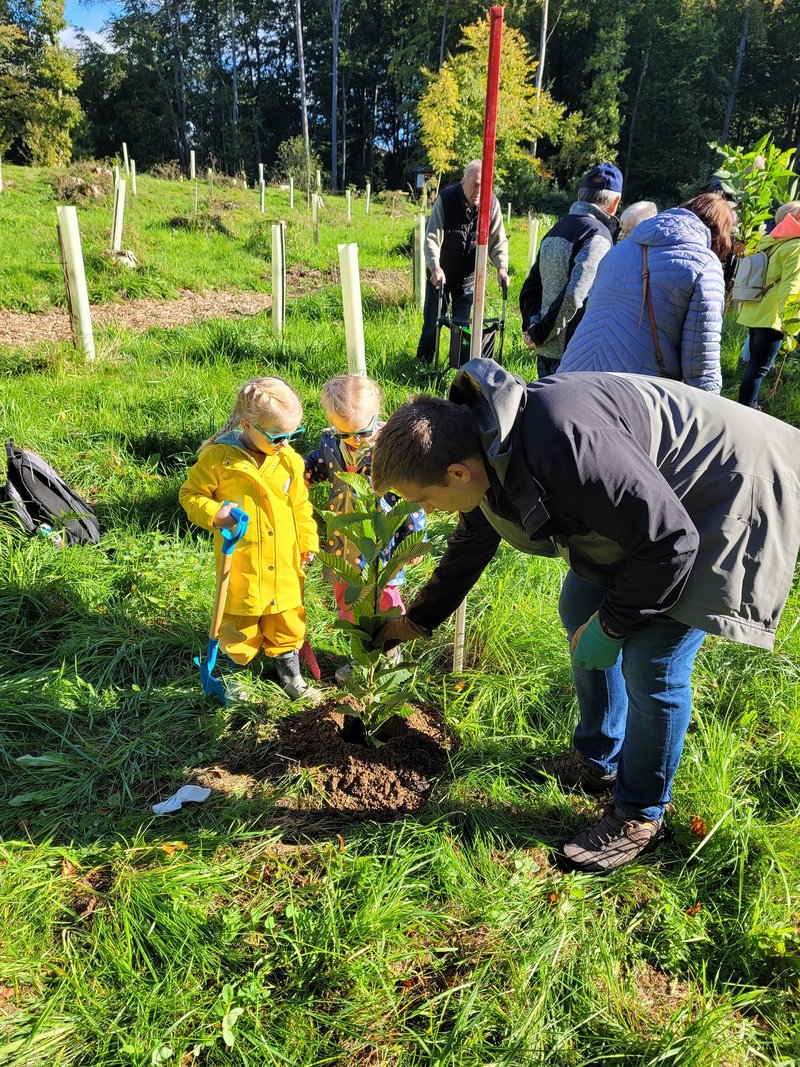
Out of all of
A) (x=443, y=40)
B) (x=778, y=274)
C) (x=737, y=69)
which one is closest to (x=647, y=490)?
(x=778, y=274)

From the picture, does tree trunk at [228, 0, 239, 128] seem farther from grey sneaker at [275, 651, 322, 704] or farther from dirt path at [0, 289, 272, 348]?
grey sneaker at [275, 651, 322, 704]

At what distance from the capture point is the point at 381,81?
46.5m

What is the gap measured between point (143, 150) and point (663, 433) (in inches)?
2013

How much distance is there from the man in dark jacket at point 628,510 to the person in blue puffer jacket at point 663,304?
0.95m

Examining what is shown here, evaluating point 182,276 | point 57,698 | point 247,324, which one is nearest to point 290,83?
point 182,276

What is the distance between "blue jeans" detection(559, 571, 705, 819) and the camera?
1814 mm

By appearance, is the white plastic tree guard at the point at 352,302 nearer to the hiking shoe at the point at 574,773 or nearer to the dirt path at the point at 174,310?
the hiking shoe at the point at 574,773

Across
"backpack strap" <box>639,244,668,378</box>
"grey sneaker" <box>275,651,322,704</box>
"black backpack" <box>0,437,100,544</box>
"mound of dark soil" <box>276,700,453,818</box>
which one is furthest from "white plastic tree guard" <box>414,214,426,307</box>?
"mound of dark soil" <box>276,700,453,818</box>

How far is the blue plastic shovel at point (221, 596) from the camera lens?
2354 mm

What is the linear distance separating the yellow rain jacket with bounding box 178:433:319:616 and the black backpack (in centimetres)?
136

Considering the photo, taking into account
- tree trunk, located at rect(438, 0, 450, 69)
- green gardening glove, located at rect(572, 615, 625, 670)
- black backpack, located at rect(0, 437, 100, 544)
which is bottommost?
black backpack, located at rect(0, 437, 100, 544)

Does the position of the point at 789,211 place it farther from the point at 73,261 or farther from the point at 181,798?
the point at 181,798

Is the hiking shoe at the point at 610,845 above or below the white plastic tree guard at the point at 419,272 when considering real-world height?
below

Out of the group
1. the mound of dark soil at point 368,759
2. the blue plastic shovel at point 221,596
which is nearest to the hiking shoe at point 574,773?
the mound of dark soil at point 368,759
